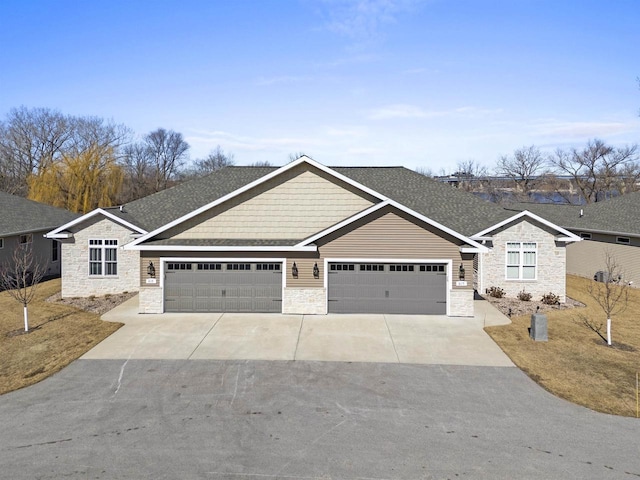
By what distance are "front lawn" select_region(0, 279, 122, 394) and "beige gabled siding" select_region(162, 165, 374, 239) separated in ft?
17.0

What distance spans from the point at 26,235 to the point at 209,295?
1517 centimetres

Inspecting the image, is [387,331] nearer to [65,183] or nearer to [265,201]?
[265,201]

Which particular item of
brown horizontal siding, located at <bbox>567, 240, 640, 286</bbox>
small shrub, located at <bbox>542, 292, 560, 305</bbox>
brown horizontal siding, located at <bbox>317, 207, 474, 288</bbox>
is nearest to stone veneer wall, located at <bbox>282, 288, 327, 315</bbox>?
brown horizontal siding, located at <bbox>317, 207, 474, 288</bbox>

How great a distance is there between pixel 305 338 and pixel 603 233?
72.3ft

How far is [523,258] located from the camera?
22531 millimetres

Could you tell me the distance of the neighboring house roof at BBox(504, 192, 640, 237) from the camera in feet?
87.9

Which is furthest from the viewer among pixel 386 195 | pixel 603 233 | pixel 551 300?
pixel 603 233

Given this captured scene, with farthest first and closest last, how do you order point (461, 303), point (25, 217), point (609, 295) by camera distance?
point (25, 217) < point (461, 303) < point (609, 295)

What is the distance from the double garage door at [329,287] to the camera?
744 inches

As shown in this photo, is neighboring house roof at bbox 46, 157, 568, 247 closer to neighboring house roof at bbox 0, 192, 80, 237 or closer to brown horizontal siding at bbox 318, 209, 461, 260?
brown horizontal siding at bbox 318, 209, 461, 260

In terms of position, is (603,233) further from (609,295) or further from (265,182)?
(265,182)

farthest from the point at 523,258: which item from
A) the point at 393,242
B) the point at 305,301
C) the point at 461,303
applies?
the point at 305,301

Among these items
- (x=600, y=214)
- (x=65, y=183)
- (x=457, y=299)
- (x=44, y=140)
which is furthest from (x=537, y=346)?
(x=44, y=140)

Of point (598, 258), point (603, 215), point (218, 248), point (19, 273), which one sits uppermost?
point (603, 215)
